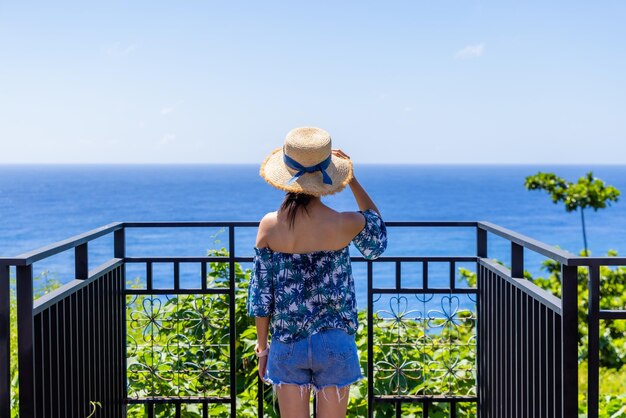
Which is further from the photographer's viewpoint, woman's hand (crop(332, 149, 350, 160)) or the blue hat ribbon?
woman's hand (crop(332, 149, 350, 160))

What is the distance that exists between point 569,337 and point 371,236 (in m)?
0.73

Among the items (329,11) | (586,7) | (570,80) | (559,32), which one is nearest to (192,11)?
(329,11)

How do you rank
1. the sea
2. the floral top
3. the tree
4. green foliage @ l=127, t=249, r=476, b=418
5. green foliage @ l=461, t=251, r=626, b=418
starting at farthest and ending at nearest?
the sea, the tree, green foliage @ l=461, t=251, r=626, b=418, green foliage @ l=127, t=249, r=476, b=418, the floral top

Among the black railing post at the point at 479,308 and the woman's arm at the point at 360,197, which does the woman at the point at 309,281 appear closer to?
the woman's arm at the point at 360,197

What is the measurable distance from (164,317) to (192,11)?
56.2 meters

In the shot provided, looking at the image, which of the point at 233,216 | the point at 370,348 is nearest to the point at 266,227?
the point at 370,348

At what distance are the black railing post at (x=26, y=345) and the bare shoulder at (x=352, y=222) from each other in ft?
3.43

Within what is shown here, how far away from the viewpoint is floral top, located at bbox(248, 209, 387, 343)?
267 cm

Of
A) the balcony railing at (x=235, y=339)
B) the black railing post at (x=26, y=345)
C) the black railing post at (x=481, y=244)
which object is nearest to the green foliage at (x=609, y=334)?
the balcony railing at (x=235, y=339)

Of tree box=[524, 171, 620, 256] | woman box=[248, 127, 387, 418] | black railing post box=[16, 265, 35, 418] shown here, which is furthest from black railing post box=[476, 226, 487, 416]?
tree box=[524, 171, 620, 256]

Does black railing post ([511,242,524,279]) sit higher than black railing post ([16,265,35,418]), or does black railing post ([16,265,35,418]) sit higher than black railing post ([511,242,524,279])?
black railing post ([511,242,524,279])

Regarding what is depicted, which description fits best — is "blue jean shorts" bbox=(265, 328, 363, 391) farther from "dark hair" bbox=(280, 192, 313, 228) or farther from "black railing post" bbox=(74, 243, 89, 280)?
"black railing post" bbox=(74, 243, 89, 280)

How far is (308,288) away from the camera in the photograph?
2.69 meters

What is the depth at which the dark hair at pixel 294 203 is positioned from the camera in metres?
2.60
